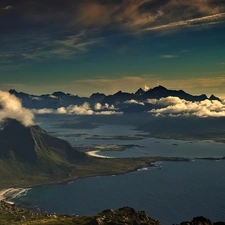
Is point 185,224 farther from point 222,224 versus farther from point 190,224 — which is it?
point 222,224

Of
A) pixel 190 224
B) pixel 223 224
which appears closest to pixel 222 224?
pixel 223 224

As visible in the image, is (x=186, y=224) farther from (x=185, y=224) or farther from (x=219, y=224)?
(x=219, y=224)

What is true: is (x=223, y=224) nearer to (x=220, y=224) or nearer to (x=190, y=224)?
(x=220, y=224)

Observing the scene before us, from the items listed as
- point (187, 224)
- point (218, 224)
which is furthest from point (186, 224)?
point (218, 224)

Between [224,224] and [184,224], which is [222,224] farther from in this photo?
[184,224]

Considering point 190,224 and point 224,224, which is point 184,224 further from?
point 224,224
